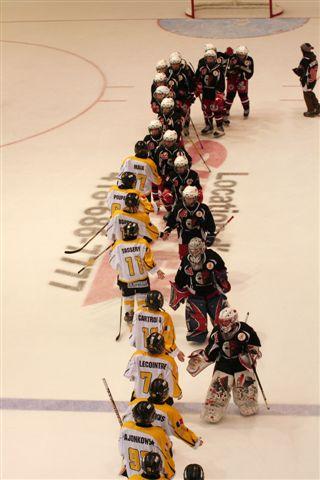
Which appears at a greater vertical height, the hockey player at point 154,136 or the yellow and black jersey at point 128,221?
the hockey player at point 154,136

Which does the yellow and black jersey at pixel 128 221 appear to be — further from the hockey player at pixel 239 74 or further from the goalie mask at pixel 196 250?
the hockey player at pixel 239 74

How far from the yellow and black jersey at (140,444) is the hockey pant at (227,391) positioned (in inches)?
47.9

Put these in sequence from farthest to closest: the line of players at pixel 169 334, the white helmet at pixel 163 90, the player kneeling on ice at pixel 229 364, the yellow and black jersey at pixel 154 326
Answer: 1. the white helmet at pixel 163 90
2. the yellow and black jersey at pixel 154 326
3. the player kneeling on ice at pixel 229 364
4. the line of players at pixel 169 334

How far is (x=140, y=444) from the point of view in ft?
20.5

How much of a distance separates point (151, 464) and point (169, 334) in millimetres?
1977

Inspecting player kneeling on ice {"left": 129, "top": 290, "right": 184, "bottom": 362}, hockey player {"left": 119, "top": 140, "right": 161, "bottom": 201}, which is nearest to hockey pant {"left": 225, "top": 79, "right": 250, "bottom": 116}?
hockey player {"left": 119, "top": 140, "right": 161, "bottom": 201}

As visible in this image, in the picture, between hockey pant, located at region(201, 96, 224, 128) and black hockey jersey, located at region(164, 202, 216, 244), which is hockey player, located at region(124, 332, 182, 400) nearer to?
black hockey jersey, located at region(164, 202, 216, 244)

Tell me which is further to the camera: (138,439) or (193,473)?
(138,439)

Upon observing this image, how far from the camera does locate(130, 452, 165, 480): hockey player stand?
18.7 ft

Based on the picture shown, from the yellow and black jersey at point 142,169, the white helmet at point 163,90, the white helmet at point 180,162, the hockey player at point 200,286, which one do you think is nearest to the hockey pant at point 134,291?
the hockey player at point 200,286

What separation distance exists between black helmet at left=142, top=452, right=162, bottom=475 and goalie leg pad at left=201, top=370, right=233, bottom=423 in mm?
1783

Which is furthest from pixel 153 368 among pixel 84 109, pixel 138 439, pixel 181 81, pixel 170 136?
pixel 84 109

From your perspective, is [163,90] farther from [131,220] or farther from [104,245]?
[131,220]

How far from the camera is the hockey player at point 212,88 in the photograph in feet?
43.1
